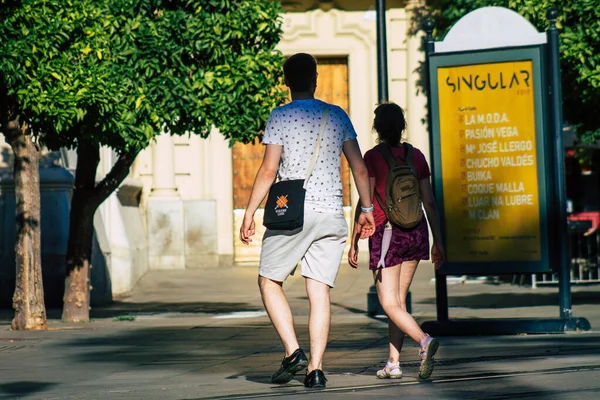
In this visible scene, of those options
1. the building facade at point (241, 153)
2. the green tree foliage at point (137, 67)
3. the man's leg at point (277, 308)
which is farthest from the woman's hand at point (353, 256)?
the building facade at point (241, 153)

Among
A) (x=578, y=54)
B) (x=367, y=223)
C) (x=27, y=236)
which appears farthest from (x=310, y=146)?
(x=578, y=54)

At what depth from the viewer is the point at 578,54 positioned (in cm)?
1420

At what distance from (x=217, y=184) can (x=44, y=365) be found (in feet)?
48.7

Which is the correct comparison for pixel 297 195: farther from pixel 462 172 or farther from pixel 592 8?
pixel 592 8

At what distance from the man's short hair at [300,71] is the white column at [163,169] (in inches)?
634

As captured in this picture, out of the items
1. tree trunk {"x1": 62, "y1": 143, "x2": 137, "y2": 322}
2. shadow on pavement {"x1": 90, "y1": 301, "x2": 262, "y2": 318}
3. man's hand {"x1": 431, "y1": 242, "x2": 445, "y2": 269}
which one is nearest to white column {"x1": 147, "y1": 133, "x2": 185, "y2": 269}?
shadow on pavement {"x1": 90, "y1": 301, "x2": 262, "y2": 318}

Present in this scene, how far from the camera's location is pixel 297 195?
22.8ft

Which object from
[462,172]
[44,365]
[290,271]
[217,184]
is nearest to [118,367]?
[44,365]

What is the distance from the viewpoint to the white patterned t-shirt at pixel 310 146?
7.07 m

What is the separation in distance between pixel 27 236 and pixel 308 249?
6.07 meters

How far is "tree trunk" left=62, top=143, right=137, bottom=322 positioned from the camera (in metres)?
13.5

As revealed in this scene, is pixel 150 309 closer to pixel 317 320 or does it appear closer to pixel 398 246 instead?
pixel 398 246

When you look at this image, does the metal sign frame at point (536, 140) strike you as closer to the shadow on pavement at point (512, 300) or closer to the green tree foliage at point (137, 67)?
the green tree foliage at point (137, 67)

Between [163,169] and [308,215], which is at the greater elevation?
[163,169]
